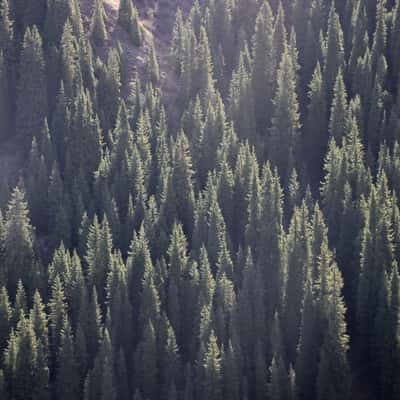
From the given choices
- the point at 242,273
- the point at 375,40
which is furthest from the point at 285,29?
the point at 242,273

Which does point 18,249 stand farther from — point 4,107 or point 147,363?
point 4,107

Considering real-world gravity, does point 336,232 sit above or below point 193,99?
below

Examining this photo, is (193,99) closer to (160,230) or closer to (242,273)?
(160,230)

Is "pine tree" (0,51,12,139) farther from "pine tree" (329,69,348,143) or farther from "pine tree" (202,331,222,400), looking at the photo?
"pine tree" (202,331,222,400)

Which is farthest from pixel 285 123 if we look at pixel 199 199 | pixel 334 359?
pixel 334 359

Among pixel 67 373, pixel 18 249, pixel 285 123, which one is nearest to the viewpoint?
pixel 67 373

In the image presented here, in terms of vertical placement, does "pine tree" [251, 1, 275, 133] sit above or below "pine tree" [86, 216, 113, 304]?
above

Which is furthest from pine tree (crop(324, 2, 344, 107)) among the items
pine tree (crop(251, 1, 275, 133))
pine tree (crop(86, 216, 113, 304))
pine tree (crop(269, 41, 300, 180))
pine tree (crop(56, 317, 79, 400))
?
pine tree (crop(56, 317, 79, 400))

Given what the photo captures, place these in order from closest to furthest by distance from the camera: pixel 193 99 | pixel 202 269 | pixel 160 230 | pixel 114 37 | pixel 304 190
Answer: pixel 202 269 → pixel 160 230 → pixel 304 190 → pixel 193 99 → pixel 114 37
